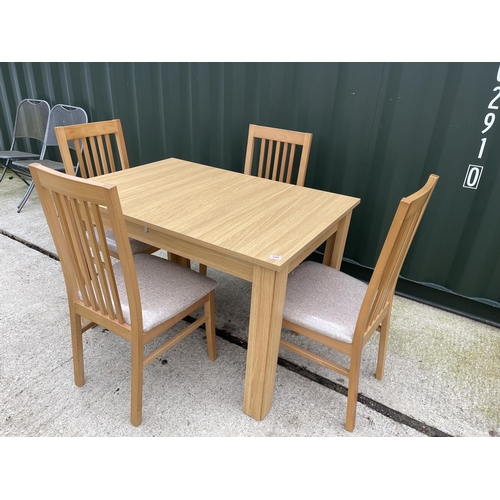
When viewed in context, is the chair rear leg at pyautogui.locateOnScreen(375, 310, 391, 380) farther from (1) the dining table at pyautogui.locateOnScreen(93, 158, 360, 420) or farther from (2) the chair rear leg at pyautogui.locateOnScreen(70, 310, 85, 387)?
(2) the chair rear leg at pyautogui.locateOnScreen(70, 310, 85, 387)

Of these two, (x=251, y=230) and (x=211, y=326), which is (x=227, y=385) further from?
(x=251, y=230)

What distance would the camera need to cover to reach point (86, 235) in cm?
131

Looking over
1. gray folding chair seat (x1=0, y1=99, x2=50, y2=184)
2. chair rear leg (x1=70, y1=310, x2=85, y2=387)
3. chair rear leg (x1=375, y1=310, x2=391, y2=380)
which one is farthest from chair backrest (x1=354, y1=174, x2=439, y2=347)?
gray folding chair seat (x1=0, y1=99, x2=50, y2=184)

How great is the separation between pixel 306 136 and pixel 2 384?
1977mm

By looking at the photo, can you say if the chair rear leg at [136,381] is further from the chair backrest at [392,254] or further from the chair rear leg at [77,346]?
the chair backrest at [392,254]

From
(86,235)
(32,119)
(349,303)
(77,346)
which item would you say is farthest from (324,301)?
(32,119)

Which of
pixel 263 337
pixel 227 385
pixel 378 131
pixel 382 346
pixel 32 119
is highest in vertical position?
pixel 378 131

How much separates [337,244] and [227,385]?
87 centimetres

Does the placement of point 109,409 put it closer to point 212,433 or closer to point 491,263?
point 212,433

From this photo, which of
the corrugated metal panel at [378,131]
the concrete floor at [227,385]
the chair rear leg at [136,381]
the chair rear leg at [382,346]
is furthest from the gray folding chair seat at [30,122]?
the chair rear leg at [382,346]

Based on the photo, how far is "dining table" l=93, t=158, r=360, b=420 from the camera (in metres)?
1.33

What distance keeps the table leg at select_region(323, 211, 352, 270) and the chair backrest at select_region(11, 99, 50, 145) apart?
319cm

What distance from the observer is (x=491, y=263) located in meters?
2.21

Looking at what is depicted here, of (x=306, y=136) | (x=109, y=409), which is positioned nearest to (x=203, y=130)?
(x=306, y=136)
